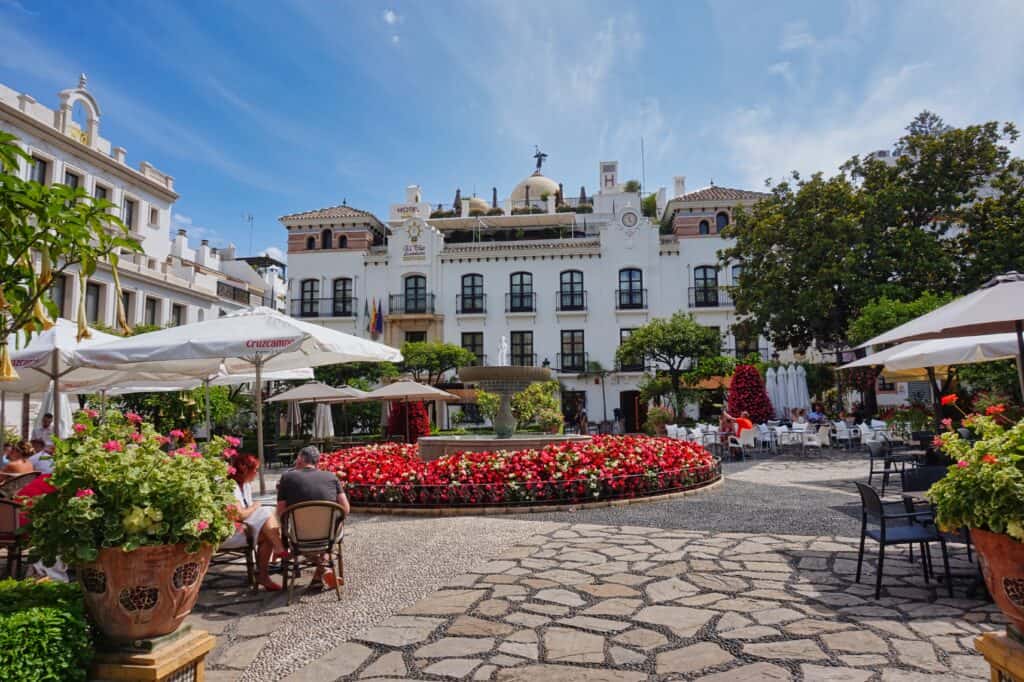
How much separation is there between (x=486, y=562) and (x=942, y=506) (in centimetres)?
404

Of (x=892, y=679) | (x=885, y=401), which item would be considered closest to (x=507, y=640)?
(x=892, y=679)

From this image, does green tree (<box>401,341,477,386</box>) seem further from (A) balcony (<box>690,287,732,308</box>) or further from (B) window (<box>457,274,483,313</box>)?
(A) balcony (<box>690,287,732,308</box>)

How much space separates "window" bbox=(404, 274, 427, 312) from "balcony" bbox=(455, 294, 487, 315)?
1.86 m

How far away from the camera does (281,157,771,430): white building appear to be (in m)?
32.8

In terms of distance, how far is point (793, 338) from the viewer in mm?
25594

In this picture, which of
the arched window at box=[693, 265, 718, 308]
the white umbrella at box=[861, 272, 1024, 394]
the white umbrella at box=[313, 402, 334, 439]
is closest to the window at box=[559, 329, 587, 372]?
the arched window at box=[693, 265, 718, 308]

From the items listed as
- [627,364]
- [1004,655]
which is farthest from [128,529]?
[627,364]

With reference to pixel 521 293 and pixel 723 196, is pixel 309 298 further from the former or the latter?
pixel 723 196

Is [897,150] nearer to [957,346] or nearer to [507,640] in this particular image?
[957,346]

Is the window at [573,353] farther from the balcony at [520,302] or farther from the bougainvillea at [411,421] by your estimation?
the bougainvillea at [411,421]

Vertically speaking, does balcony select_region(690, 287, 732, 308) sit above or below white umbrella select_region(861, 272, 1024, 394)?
above

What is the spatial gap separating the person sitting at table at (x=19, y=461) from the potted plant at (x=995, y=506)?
27.9 feet

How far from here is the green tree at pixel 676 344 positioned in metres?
24.6

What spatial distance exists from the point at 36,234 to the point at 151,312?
1192 inches
